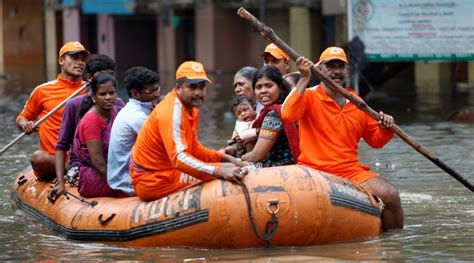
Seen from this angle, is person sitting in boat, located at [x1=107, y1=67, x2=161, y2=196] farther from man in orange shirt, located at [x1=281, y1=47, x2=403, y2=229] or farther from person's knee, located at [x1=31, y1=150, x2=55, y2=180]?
person's knee, located at [x1=31, y1=150, x2=55, y2=180]

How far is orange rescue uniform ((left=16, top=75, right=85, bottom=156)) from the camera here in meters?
13.3

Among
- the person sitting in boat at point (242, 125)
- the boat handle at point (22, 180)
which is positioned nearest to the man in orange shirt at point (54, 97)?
the boat handle at point (22, 180)

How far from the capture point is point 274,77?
10.7m

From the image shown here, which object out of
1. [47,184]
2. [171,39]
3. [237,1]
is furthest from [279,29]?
[47,184]

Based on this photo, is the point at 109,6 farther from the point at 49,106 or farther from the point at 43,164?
the point at 43,164

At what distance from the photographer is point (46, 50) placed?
42.2m

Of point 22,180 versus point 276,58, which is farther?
point 22,180

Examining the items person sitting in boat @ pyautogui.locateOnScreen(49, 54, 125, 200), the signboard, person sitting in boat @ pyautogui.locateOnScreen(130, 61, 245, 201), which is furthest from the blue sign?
person sitting in boat @ pyautogui.locateOnScreen(130, 61, 245, 201)

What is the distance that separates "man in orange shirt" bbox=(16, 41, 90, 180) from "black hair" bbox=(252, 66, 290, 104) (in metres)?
2.83

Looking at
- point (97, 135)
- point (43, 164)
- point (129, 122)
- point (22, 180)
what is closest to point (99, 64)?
point (97, 135)

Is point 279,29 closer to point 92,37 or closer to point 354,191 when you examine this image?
point 92,37

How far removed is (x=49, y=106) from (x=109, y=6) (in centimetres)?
2438

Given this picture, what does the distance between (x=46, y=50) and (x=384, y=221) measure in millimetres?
32152

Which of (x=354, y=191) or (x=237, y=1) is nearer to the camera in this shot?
(x=354, y=191)
